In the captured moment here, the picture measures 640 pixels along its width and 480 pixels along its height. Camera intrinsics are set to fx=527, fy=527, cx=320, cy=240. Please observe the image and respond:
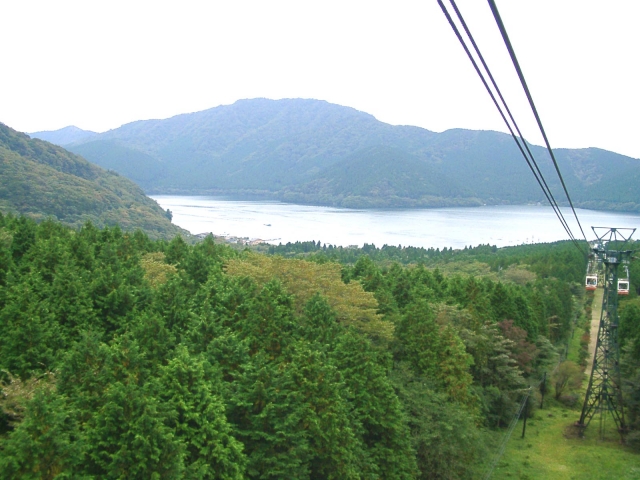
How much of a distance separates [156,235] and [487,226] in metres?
94.3

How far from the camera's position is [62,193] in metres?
81.6

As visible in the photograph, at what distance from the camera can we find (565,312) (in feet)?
123

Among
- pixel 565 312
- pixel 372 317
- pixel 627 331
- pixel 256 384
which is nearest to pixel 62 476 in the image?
pixel 256 384

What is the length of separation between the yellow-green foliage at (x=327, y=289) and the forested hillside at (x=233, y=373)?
78 millimetres

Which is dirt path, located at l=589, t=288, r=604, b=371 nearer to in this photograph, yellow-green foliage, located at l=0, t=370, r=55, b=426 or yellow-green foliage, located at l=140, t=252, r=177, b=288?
yellow-green foliage, located at l=140, t=252, r=177, b=288

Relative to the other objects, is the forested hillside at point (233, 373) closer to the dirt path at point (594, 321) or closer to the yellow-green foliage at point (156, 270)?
the yellow-green foliage at point (156, 270)

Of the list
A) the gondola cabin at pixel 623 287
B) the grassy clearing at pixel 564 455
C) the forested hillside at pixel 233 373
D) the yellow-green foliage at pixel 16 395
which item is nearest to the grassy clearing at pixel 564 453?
the grassy clearing at pixel 564 455

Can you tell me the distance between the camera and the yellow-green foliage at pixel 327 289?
19094mm

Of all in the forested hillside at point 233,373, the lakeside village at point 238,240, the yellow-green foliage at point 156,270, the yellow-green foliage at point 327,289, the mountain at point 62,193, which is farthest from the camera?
the lakeside village at point 238,240

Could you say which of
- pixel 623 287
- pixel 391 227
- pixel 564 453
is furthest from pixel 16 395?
pixel 391 227

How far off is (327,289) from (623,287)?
41.9 feet

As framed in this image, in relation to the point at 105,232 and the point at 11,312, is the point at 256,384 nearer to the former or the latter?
the point at 11,312

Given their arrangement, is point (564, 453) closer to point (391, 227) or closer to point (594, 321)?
point (594, 321)

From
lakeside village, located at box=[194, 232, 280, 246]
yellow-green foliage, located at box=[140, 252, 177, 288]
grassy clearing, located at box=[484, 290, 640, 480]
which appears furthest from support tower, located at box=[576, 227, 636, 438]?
lakeside village, located at box=[194, 232, 280, 246]
